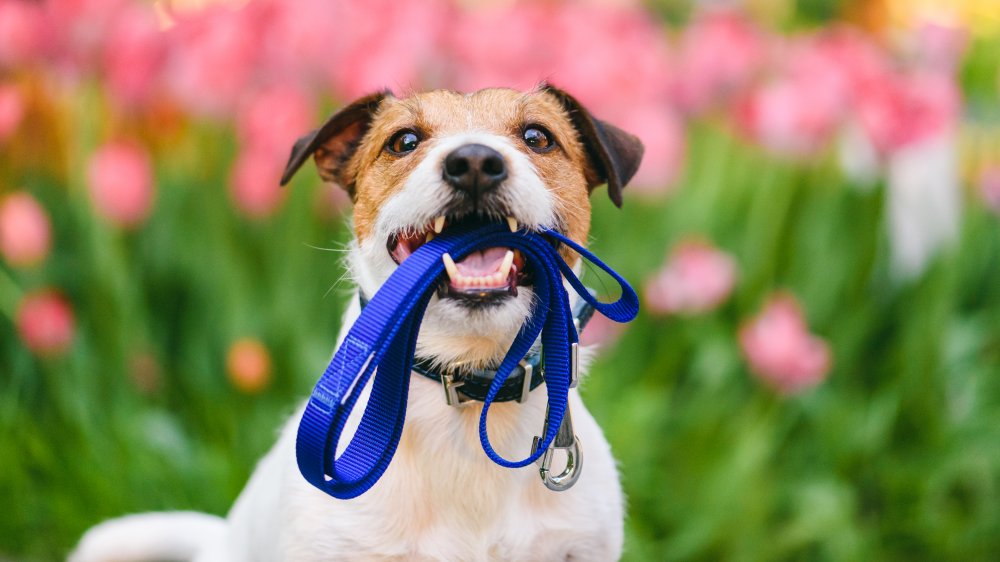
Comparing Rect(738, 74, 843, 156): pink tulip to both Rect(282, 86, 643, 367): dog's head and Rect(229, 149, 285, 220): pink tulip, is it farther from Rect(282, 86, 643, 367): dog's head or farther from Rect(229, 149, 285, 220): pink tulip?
Rect(229, 149, 285, 220): pink tulip

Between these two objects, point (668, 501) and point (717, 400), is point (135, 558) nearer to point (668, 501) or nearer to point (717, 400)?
point (668, 501)

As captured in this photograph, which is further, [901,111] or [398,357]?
[901,111]

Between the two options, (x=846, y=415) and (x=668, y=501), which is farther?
(x=846, y=415)

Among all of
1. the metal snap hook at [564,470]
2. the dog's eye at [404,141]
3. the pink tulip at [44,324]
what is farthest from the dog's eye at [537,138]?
the pink tulip at [44,324]

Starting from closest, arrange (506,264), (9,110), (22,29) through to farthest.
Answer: (506,264), (9,110), (22,29)

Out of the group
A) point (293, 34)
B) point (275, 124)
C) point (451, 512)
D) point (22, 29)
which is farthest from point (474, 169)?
point (22, 29)

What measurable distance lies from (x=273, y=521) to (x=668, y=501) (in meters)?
1.77

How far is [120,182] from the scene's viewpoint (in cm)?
342

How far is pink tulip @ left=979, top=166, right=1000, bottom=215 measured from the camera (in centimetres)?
449

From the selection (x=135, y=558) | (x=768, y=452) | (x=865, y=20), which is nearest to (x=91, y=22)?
(x=135, y=558)

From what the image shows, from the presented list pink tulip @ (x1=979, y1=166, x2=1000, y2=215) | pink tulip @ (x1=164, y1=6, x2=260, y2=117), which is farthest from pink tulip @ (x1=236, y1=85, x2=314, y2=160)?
pink tulip @ (x1=979, y1=166, x2=1000, y2=215)

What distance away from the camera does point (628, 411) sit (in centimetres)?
355

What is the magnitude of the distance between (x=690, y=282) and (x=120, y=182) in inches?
84.4

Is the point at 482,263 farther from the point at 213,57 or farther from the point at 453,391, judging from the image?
the point at 213,57
